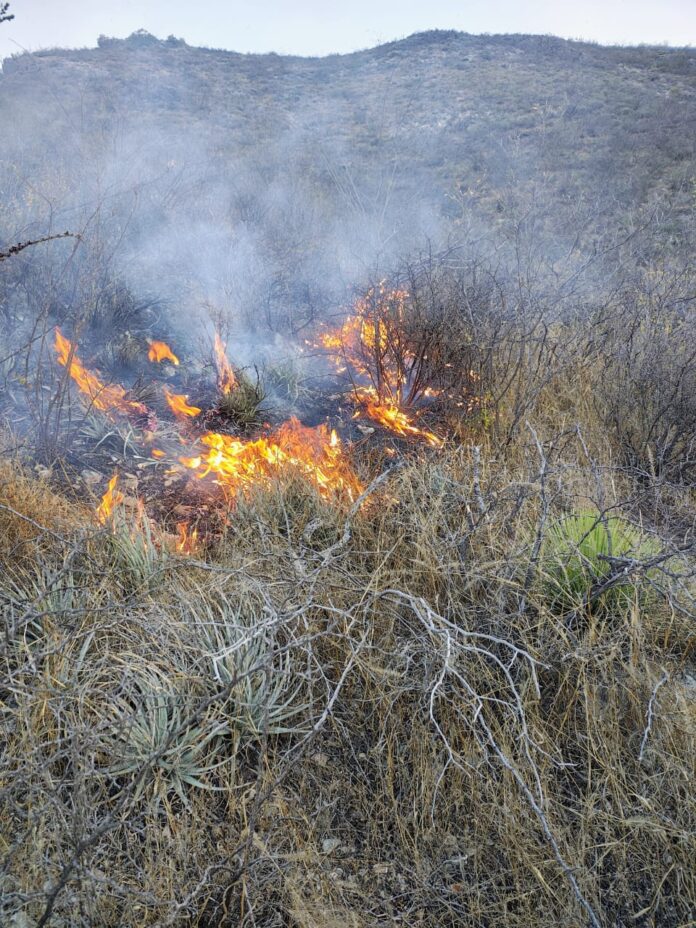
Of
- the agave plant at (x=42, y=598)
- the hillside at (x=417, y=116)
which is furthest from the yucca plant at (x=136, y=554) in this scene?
the hillside at (x=417, y=116)

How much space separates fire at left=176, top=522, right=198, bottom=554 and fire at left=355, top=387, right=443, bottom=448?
1889mm

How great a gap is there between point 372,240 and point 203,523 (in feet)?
23.7

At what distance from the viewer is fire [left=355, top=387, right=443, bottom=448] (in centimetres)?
444

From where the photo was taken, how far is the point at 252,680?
238 centimetres

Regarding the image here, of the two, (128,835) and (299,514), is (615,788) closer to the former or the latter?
(128,835)

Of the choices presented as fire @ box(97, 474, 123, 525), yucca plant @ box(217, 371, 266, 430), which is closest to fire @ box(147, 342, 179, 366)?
yucca plant @ box(217, 371, 266, 430)

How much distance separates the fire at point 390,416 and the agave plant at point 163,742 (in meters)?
2.65

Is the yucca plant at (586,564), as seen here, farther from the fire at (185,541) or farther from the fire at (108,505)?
the fire at (108,505)

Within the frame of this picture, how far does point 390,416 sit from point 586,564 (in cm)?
241

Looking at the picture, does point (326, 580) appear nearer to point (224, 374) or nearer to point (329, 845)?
point (329, 845)

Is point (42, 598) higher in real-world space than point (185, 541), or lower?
higher

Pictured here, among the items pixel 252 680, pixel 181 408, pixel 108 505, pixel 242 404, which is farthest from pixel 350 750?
pixel 181 408

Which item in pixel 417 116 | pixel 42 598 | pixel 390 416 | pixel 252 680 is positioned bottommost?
pixel 252 680

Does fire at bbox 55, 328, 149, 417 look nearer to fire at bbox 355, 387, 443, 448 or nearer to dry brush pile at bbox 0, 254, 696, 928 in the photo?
dry brush pile at bbox 0, 254, 696, 928
